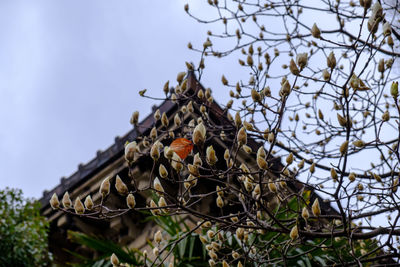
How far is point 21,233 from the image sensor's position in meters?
6.98

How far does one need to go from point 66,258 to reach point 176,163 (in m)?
6.73

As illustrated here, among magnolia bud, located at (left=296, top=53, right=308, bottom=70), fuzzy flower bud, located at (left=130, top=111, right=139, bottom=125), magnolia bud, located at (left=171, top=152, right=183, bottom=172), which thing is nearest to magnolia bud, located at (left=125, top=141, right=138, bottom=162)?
magnolia bud, located at (left=171, top=152, right=183, bottom=172)

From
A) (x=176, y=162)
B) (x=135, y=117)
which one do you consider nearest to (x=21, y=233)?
(x=135, y=117)

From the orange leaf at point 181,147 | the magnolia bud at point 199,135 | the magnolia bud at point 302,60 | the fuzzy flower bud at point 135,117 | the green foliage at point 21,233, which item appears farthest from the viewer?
the green foliage at point 21,233

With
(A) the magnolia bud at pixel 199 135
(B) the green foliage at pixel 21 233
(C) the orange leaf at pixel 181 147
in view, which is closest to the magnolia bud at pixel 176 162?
(C) the orange leaf at pixel 181 147

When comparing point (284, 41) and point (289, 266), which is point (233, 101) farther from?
point (289, 266)

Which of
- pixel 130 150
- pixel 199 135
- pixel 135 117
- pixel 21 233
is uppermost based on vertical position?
pixel 21 233

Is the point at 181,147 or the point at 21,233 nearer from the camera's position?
the point at 181,147

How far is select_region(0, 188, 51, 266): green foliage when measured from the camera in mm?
6793

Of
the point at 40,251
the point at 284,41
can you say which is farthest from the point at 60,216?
the point at 284,41

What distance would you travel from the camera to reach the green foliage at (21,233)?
6.79 meters

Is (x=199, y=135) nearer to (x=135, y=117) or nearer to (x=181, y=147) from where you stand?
(x=181, y=147)

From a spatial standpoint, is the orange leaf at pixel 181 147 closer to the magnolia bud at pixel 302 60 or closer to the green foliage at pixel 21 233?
the magnolia bud at pixel 302 60

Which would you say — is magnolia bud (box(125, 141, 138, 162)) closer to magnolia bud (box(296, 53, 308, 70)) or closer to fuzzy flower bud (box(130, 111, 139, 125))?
fuzzy flower bud (box(130, 111, 139, 125))
